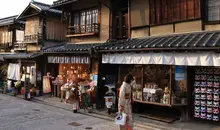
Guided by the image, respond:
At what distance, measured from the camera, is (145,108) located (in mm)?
13273

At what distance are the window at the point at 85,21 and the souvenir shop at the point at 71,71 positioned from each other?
286 cm

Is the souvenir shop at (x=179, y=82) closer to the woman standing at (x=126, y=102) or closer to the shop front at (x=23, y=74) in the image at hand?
the woman standing at (x=126, y=102)

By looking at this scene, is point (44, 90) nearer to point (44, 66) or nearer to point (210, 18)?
point (44, 66)

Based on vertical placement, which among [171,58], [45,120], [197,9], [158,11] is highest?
[158,11]

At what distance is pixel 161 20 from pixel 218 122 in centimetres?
623

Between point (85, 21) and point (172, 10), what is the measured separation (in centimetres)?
810

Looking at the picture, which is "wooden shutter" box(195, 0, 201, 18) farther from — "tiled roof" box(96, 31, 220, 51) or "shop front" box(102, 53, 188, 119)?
"shop front" box(102, 53, 188, 119)

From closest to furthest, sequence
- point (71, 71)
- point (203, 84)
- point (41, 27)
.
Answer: point (203, 84), point (71, 71), point (41, 27)

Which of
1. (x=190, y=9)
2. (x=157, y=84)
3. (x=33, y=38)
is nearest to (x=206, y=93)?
(x=157, y=84)

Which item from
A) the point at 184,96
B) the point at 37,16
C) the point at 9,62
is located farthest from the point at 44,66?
the point at 184,96

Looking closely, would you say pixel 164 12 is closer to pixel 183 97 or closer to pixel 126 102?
pixel 183 97

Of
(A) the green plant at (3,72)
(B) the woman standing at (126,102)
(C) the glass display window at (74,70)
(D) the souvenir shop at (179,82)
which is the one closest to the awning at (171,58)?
(D) the souvenir shop at (179,82)

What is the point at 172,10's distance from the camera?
40.0ft

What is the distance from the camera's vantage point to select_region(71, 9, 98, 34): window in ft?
56.3
